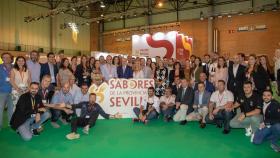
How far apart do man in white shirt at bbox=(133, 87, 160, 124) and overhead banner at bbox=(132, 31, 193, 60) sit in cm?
1223

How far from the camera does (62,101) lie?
698cm

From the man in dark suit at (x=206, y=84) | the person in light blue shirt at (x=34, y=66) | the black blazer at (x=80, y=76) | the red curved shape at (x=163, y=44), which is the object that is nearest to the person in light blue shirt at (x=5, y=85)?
the person in light blue shirt at (x=34, y=66)

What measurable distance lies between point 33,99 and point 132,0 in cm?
2313

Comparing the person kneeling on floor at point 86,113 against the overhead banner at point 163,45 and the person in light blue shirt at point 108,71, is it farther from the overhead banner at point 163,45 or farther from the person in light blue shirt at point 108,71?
the overhead banner at point 163,45

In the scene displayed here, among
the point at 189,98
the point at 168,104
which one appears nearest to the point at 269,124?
the point at 189,98

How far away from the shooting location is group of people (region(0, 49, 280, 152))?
5.59 meters

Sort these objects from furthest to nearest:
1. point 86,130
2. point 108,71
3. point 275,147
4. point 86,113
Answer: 1. point 108,71
2. point 86,113
3. point 86,130
4. point 275,147

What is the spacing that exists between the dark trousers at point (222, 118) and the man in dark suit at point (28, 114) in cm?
392

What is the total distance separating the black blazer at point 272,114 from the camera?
496cm

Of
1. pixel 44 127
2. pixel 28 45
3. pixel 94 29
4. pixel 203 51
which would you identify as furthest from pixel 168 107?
pixel 94 29

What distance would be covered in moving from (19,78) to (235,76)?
17.4 ft

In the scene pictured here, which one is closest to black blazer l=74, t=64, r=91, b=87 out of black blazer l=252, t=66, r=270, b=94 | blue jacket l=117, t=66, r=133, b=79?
blue jacket l=117, t=66, r=133, b=79

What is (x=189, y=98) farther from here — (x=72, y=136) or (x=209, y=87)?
(x=72, y=136)

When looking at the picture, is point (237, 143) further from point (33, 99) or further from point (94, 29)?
point (94, 29)
